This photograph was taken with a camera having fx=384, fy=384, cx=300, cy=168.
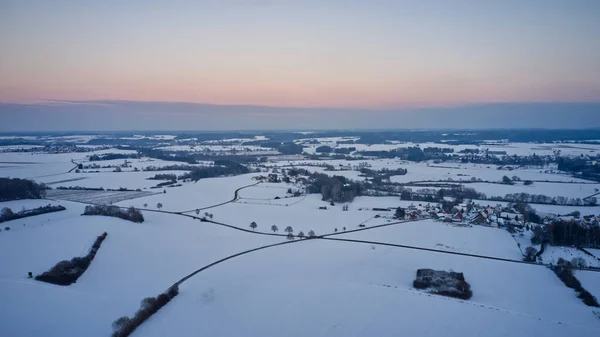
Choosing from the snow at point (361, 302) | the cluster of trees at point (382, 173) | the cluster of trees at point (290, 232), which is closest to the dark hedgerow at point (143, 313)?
the snow at point (361, 302)

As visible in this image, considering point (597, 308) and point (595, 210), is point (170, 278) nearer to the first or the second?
point (597, 308)

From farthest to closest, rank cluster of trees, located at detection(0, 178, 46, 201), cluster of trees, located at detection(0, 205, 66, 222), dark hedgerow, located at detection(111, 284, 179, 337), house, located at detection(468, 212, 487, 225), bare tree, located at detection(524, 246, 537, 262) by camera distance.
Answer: cluster of trees, located at detection(0, 178, 46, 201)
house, located at detection(468, 212, 487, 225)
cluster of trees, located at detection(0, 205, 66, 222)
bare tree, located at detection(524, 246, 537, 262)
dark hedgerow, located at detection(111, 284, 179, 337)

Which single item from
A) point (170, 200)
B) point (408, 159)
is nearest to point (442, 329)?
point (170, 200)

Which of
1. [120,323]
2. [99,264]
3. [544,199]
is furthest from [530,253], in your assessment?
[99,264]

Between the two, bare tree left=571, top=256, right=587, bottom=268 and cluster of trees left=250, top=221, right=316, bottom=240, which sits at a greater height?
bare tree left=571, top=256, right=587, bottom=268

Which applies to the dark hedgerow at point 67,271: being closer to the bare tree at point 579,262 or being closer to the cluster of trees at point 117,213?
the cluster of trees at point 117,213

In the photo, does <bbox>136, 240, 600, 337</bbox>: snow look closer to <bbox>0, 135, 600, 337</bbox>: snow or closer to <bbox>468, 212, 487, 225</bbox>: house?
<bbox>0, 135, 600, 337</bbox>: snow

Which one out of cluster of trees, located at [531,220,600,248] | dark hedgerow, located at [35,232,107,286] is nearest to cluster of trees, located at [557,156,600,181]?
cluster of trees, located at [531,220,600,248]
